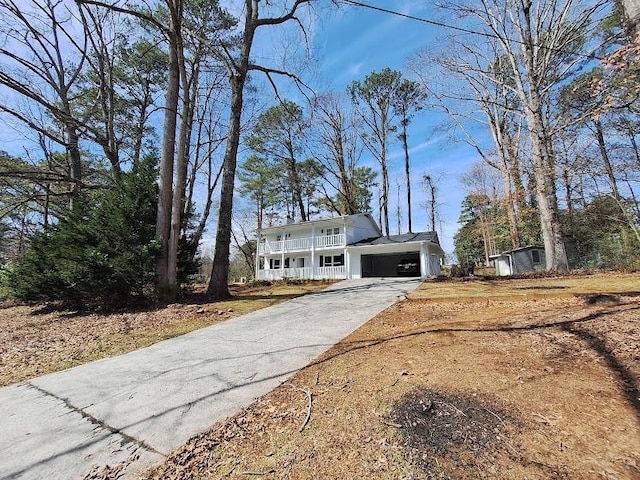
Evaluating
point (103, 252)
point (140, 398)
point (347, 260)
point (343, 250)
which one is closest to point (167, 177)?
point (103, 252)

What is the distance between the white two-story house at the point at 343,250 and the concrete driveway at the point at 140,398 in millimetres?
14657

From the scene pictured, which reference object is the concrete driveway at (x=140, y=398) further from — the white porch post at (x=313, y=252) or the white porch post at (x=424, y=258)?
the white porch post at (x=313, y=252)

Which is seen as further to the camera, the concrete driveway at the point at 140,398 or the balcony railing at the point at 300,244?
the balcony railing at the point at 300,244

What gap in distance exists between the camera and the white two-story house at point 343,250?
64.6ft

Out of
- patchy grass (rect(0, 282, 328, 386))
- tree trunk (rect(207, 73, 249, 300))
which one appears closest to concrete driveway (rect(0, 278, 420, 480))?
patchy grass (rect(0, 282, 328, 386))

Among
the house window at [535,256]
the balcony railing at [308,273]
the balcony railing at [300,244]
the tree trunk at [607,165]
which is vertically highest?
the tree trunk at [607,165]

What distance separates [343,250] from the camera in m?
21.2

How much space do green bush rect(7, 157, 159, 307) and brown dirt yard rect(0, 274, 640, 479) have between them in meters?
4.81

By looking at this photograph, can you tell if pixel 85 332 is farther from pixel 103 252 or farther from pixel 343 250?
pixel 343 250

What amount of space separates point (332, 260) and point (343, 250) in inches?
59.8

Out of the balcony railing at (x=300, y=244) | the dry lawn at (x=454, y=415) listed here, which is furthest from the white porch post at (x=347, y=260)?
the dry lawn at (x=454, y=415)

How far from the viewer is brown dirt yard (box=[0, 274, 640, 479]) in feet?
6.00

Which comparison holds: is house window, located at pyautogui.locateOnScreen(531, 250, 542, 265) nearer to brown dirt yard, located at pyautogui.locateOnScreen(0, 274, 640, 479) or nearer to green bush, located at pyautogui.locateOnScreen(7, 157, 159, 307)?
brown dirt yard, located at pyautogui.locateOnScreen(0, 274, 640, 479)

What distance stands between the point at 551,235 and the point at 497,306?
8535mm
